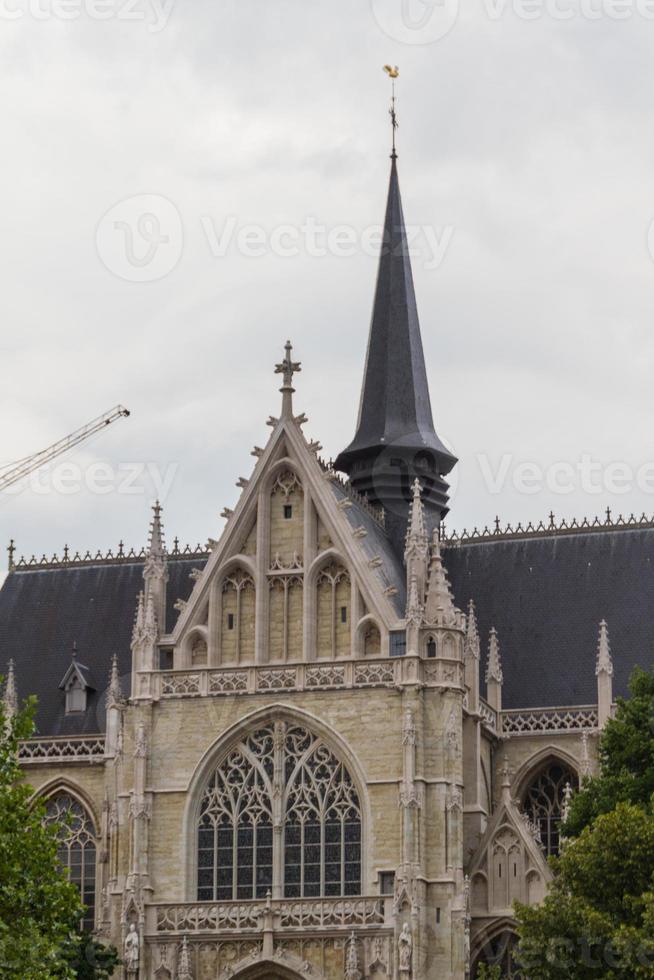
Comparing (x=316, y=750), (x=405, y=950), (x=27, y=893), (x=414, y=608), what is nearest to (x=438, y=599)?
(x=414, y=608)

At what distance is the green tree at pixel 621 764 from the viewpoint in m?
64.2

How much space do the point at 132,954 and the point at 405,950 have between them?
8323 mm

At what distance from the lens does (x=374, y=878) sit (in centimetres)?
6994

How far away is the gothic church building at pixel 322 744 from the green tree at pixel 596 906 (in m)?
8.54

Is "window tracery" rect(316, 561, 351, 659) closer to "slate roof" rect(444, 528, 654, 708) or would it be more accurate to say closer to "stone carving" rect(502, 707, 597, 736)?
"stone carving" rect(502, 707, 597, 736)

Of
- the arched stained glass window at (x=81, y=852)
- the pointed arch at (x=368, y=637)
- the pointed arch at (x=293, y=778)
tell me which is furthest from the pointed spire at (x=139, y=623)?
the arched stained glass window at (x=81, y=852)

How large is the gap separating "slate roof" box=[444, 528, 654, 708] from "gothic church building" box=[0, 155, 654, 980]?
0.09 m

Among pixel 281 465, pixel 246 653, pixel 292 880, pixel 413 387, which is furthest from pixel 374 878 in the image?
pixel 413 387

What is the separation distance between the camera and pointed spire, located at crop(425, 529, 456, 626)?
72312 mm

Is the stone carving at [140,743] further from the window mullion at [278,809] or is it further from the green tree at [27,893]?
the green tree at [27,893]

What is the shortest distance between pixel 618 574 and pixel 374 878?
52.8 ft

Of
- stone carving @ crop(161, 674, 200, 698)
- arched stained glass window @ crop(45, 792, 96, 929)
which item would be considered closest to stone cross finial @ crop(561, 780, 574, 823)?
stone carving @ crop(161, 674, 200, 698)

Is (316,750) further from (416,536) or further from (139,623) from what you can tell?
(416,536)

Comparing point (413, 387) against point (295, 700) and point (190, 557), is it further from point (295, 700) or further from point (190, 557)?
point (295, 700)
